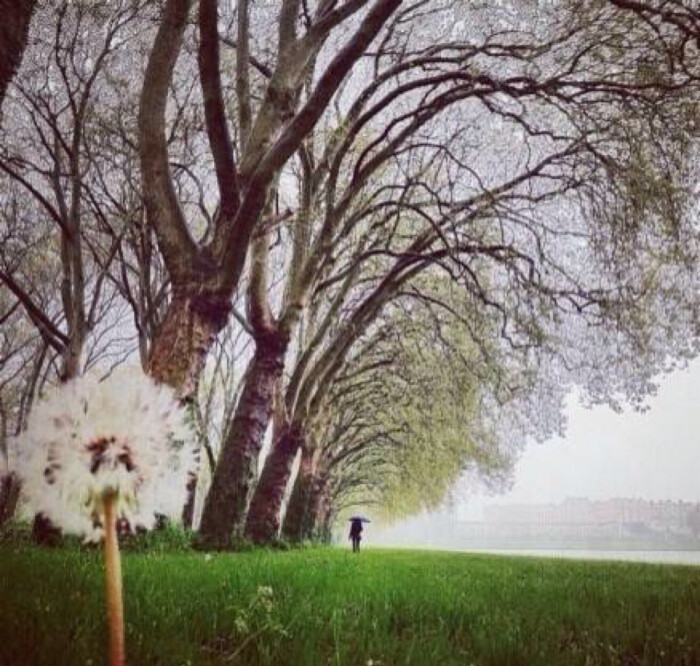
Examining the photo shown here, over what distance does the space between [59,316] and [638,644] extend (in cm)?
2124

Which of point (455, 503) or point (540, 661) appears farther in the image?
point (455, 503)

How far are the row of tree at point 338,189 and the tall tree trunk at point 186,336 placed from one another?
26mm

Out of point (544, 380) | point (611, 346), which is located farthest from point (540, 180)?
point (544, 380)

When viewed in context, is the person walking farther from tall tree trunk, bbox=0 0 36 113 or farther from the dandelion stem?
the dandelion stem

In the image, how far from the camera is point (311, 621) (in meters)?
3.60

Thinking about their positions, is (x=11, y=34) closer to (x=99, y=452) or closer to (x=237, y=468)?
(x=99, y=452)

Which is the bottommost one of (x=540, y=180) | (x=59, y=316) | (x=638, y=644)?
(x=638, y=644)

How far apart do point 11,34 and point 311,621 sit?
3.52 metres

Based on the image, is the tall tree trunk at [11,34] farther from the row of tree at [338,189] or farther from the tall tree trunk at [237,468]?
the tall tree trunk at [237,468]

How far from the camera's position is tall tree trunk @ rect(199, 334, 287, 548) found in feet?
34.2

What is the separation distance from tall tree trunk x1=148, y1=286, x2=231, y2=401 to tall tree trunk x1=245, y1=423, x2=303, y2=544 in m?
7.55

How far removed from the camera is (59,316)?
70.7ft

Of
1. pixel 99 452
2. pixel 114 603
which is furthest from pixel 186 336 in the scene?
pixel 114 603

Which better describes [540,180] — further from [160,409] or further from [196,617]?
[160,409]
